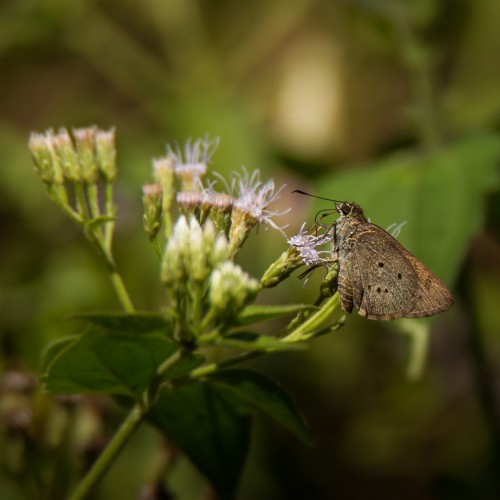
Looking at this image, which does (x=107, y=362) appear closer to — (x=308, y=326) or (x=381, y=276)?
(x=308, y=326)

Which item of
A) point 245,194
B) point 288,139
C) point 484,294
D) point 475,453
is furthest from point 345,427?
→ point 245,194

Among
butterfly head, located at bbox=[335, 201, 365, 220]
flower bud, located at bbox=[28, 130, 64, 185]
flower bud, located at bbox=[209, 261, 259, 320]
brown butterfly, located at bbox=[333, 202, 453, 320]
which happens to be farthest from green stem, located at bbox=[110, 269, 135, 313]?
butterfly head, located at bbox=[335, 201, 365, 220]

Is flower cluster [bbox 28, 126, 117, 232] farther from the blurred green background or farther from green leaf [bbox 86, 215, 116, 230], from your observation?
the blurred green background

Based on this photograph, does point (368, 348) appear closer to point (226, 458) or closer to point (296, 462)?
point (296, 462)

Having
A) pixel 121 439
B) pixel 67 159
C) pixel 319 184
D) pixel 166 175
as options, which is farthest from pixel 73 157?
pixel 319 184

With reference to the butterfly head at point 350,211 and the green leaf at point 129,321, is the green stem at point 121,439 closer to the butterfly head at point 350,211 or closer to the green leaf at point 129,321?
the green leaf at point 129,321

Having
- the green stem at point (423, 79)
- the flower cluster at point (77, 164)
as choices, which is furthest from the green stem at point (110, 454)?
the green stem at point (423, 79)
